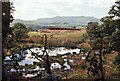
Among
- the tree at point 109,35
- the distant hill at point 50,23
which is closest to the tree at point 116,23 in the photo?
the tree at point 109,35

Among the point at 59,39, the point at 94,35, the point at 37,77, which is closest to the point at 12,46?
the point at 37,77

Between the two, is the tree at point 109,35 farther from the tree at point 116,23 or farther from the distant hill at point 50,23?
the distant hill at point 50,23

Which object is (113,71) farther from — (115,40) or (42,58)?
(42,58)

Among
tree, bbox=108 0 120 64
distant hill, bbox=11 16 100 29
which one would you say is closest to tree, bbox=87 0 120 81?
tree, bbox=108 0 120 64

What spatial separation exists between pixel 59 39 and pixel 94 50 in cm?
974

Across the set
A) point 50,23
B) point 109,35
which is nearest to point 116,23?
point 109,35

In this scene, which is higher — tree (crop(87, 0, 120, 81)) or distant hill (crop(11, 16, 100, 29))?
tree (crop(87, 0, 120, 81))

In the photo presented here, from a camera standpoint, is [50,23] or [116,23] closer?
[116,23]

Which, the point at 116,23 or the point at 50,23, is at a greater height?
the point at 116,23

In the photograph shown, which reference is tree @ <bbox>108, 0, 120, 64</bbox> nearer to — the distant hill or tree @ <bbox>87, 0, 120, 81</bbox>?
tree @ <bbox>87, 0, 120, 81</bbox>

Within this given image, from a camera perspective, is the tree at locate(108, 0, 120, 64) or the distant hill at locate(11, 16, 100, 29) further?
the distant hill at locate(11, 16, 100, 29)

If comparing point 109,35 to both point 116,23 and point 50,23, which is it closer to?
point 116,23

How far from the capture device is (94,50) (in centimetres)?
1602

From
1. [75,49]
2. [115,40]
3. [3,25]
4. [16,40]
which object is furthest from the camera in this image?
[75,49]
